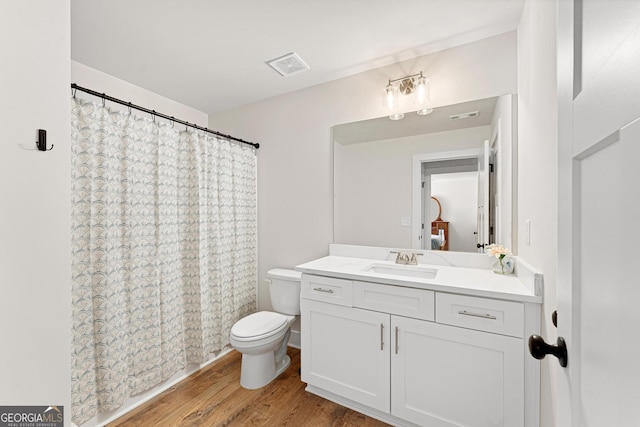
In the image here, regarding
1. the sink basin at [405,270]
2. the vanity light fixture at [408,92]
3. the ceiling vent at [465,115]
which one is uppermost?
the vanity light fixture at [408,92]

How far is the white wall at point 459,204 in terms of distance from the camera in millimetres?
1821

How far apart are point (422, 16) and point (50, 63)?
5.88 feet

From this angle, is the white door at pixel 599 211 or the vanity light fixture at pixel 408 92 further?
the vanity light fixture at pixel 408 92

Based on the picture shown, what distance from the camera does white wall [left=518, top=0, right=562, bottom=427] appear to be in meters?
1.02

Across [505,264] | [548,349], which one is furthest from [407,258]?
[548,349]

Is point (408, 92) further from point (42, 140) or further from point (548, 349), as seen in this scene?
point (42, 140)

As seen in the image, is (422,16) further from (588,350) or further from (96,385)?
(96,385)

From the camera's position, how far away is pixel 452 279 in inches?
59.1

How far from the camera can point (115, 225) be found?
1588 millimetres

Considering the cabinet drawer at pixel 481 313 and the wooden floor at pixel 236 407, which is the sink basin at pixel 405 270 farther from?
the wooden floor at pixel 236 407

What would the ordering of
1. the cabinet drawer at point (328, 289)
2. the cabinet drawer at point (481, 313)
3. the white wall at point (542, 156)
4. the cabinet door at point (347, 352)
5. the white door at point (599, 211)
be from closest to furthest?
1. the white door at point (599, 211)
2. the white wall at point (542, 156)
3. the cabinet drawer at point (481, 313)
4. the cabinet door at point (347, 352)
5. the cabinet drawer at point (328, 289)

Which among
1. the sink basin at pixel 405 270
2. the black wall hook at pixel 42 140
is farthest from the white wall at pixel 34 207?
the sink basin at pixel 405 270

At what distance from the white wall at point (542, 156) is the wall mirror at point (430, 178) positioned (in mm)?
202

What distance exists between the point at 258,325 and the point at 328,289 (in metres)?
0.68
